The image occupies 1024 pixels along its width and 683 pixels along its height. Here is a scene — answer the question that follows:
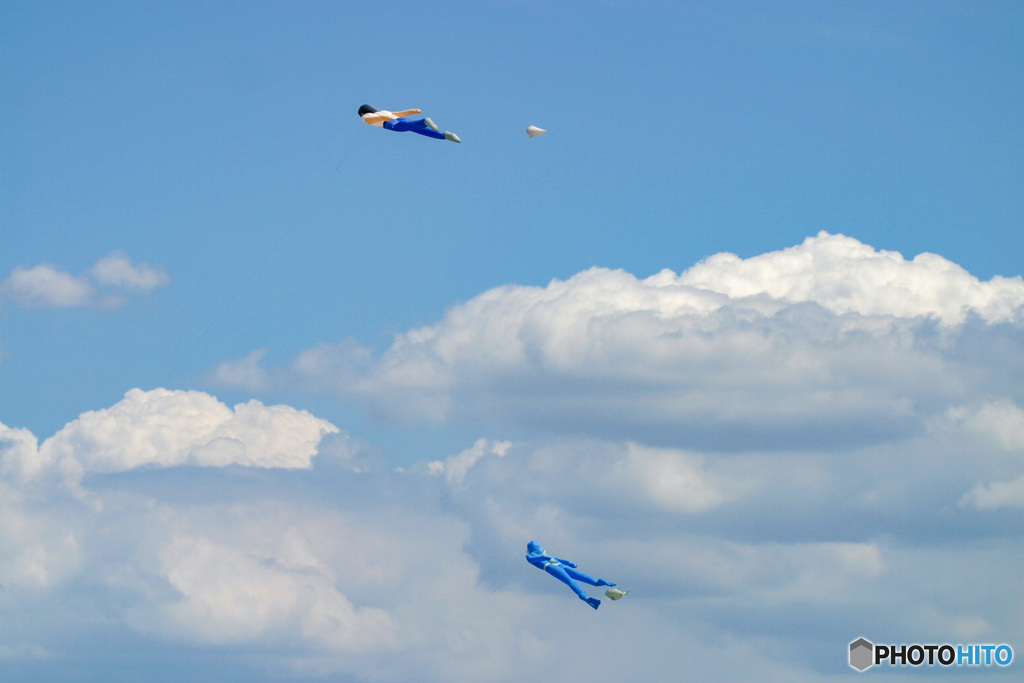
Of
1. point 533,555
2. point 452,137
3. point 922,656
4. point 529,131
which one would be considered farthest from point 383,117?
point 922,656

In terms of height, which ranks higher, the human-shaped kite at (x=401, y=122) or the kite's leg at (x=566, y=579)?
the human-shaped kite at (x=401, y=122)

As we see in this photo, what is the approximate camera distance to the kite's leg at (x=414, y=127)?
137 meters

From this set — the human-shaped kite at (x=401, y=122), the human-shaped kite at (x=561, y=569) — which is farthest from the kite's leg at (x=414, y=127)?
the human-shaped kite at (x=561, y=569)

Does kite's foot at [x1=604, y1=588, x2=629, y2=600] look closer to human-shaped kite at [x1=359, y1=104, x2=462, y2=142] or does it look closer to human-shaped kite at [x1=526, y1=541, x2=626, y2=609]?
human-shaped kite at [x1=526, y1=541, x2=626, y2=609]

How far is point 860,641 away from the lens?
6658 inches

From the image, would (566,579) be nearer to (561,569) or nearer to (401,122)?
(561,569)

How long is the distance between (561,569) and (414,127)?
52.0m

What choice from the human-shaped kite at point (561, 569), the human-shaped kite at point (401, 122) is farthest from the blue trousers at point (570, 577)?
the human-shaped kite at point (401, 122)

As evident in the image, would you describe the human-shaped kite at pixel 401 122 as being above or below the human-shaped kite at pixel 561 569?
above

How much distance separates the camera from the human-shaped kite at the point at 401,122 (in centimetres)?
13600

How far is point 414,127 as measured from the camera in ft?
454

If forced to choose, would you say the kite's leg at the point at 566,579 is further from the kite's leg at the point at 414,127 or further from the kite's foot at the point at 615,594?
the kite's leg at the point at 414,127

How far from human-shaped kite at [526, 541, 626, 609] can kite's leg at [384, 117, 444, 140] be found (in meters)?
49.0

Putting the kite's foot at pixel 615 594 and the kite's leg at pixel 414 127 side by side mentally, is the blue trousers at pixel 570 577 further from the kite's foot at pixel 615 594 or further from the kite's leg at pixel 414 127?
the kite's leg at pixel 414 127
